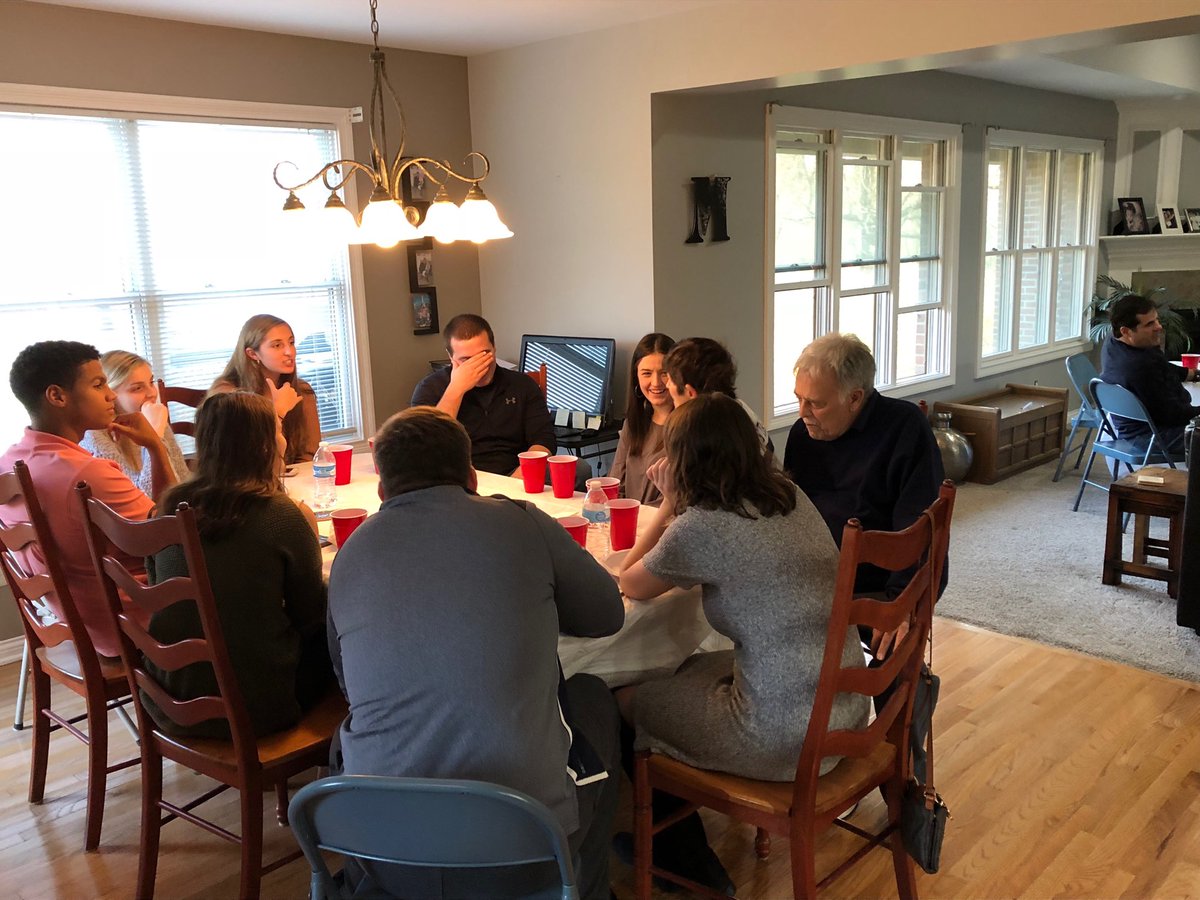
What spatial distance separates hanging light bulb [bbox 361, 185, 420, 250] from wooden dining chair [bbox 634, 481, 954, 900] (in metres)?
1.33

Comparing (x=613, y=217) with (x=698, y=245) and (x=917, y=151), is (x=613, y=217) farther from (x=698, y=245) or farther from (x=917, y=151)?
(x=917, y=151)

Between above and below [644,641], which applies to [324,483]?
above

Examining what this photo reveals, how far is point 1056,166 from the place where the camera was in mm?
7637

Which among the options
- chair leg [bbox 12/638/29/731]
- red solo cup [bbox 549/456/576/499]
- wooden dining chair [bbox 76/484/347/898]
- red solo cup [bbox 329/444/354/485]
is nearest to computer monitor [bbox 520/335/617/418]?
red solo cup [bbox 329/444/354/485]

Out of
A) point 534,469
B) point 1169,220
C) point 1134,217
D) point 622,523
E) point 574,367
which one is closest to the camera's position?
point 622,523

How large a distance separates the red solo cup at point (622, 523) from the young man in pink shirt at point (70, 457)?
121cm

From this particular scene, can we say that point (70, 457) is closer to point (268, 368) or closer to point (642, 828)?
point (268, 368)

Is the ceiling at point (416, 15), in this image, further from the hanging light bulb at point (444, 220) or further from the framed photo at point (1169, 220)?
the framed photo at point (1169, 220)

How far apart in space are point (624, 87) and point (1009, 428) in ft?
→ 11.3

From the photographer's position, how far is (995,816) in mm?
2586

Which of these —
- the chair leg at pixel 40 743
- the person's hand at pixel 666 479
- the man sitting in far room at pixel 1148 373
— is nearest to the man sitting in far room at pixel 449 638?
the person's hand at pixel 666 479

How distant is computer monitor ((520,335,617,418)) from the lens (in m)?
4.57

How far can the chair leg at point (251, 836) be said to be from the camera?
204cm

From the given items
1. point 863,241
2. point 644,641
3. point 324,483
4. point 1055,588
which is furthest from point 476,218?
point 863,241
